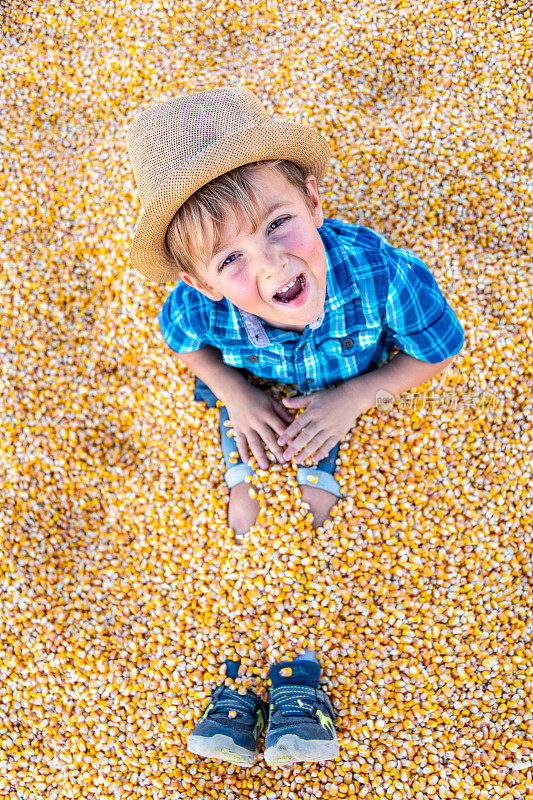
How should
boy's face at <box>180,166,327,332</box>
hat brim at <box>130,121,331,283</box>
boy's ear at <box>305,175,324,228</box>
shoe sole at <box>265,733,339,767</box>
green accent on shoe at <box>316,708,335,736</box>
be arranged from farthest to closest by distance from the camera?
green accent on shoe at <box>316,708,335,736</box>
shoe sole at <box>265,733,339,767</box>
boy's ear at <box>305,175,324,228</box>
boy's face at <box>180,166,327,332</box>
hat brim at <box>130,121,331,283</box>

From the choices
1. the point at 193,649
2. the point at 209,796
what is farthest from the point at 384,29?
the point at 209,796

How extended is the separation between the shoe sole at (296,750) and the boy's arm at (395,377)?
49.0 inches

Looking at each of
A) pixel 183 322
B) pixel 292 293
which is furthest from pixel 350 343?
pixel 183 322

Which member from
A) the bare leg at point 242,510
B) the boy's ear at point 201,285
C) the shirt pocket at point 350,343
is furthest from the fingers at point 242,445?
the boy's ear at point 201,285

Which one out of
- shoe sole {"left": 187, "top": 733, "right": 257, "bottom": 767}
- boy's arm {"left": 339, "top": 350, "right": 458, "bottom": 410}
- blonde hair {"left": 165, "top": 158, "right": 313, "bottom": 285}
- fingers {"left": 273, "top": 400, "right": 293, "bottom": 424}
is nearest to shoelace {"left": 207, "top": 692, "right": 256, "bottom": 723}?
shoe sole {"left": 187, "top": 733, "right": 257, "bottom": 767}

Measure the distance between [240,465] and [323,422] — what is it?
42cm

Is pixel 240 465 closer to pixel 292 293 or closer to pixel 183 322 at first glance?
pixel 183 322

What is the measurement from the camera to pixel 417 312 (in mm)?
2090

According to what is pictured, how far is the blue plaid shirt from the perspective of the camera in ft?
6.69

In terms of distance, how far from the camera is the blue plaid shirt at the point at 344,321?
6.69 ft

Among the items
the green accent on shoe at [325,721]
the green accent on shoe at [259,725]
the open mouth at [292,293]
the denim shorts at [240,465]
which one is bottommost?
the green accent on shoe at [259,725]

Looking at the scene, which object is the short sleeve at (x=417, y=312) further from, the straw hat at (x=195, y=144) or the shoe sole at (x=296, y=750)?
the shoe sole at (x=296, y=750)

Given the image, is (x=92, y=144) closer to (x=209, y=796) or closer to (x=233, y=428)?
(x=233, y=428)

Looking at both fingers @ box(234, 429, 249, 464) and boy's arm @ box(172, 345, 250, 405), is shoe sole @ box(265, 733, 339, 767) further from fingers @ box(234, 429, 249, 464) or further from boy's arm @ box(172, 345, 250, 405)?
boy's arm @ box(172, 345, 250, 405)
